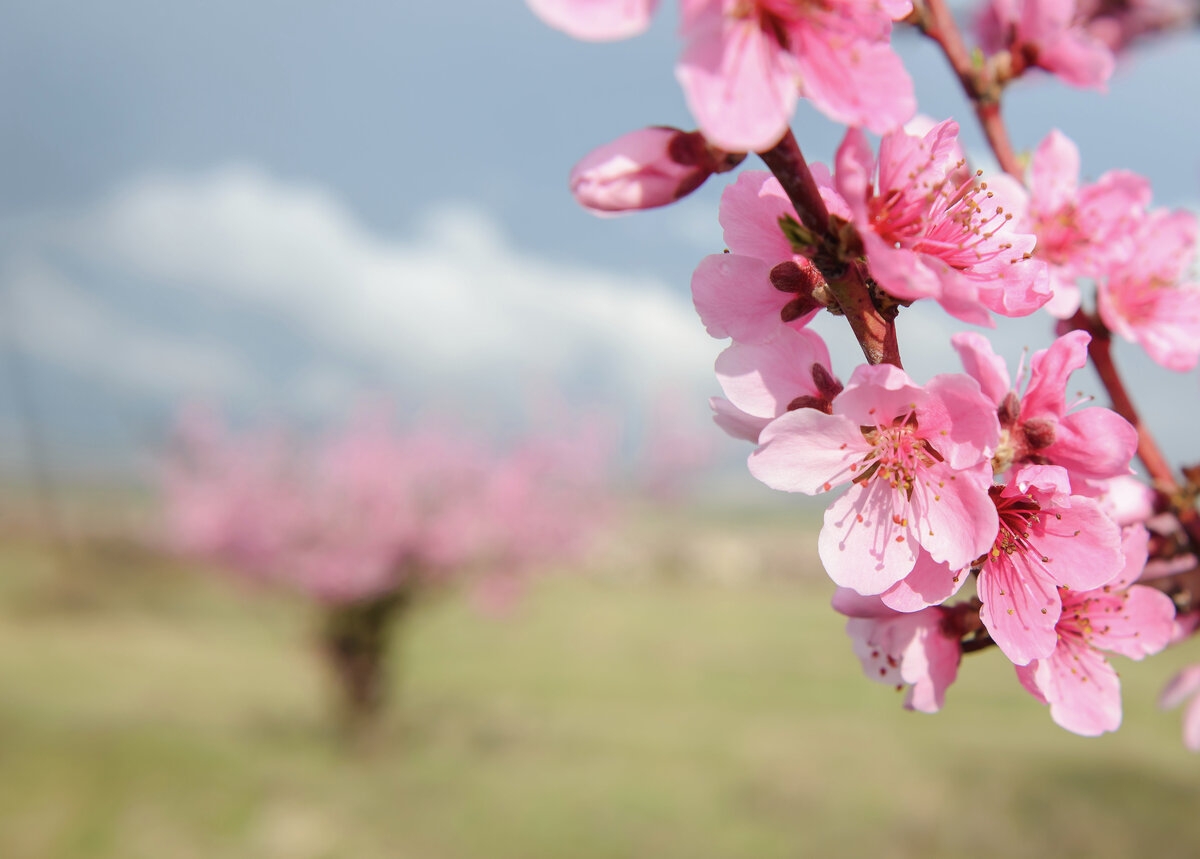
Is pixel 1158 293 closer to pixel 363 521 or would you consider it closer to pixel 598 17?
pixel 598 17

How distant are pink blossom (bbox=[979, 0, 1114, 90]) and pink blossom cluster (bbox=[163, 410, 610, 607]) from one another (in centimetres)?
292

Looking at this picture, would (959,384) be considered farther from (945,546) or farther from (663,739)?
(663,739)

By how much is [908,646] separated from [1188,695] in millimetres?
391

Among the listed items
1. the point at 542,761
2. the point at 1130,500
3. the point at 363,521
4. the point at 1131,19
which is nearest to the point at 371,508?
the point at 363,521

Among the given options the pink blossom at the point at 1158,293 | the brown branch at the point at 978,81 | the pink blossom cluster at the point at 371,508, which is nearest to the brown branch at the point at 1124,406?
the pink blossom at the point at 1158,293

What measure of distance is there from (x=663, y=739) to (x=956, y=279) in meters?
3.88

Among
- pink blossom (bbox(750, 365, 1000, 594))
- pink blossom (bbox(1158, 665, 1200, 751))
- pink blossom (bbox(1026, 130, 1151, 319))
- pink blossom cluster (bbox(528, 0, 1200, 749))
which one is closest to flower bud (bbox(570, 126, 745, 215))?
pink blossom cluster (bbox(528, 0, 1200, 749))

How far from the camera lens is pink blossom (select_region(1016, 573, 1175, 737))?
380 millimetres

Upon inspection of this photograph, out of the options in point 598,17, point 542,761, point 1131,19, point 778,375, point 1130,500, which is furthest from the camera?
point 542,761

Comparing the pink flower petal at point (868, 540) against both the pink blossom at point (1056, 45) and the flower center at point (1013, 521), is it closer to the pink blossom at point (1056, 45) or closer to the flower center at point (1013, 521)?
the flower center at point (1013, 521)

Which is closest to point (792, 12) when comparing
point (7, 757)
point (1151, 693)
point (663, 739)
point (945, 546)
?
point (945, 546)

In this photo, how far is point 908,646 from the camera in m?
0.40

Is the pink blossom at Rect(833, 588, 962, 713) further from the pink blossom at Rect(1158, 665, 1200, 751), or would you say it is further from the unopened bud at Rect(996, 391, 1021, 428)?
the pink blossom at Rect(1158, 665, 1200, 751)

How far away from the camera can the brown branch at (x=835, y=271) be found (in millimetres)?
285
